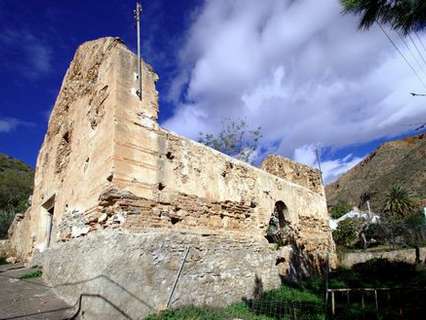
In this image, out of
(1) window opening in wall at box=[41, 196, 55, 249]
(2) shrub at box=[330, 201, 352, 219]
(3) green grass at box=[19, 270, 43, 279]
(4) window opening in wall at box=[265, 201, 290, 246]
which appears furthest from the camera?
(2) shrub at box=[330, 201, 352, 219]

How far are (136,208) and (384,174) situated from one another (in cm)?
5136

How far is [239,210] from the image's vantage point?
9172 millimetres

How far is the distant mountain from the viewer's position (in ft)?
109

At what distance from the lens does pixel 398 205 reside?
29453 mm

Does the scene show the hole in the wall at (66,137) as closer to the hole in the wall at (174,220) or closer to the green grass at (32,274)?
the green grass at (32,274)

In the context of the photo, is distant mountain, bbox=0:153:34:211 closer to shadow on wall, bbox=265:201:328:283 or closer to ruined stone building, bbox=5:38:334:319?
ruined stone building, bbox=5:38:334:319

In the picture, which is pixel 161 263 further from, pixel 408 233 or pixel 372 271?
pixel 408 233

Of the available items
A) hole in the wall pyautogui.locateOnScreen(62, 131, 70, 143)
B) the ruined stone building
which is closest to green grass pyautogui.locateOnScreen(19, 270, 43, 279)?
the ruined stone building

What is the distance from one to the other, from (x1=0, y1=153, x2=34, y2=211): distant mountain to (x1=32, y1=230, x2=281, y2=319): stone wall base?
28.2 m

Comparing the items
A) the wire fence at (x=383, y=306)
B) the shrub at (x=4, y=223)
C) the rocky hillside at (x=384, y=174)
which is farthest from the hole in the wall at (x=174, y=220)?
the rocky hillside at (x=384, y=174)

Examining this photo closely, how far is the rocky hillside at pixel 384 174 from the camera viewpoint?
41.8 m

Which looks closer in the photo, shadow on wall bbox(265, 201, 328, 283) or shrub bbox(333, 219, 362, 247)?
shadow on wall bbox(265, 201, 328, 283)

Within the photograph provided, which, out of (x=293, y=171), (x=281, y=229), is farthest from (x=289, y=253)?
(x=293, y=171)

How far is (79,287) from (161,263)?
165 cm
